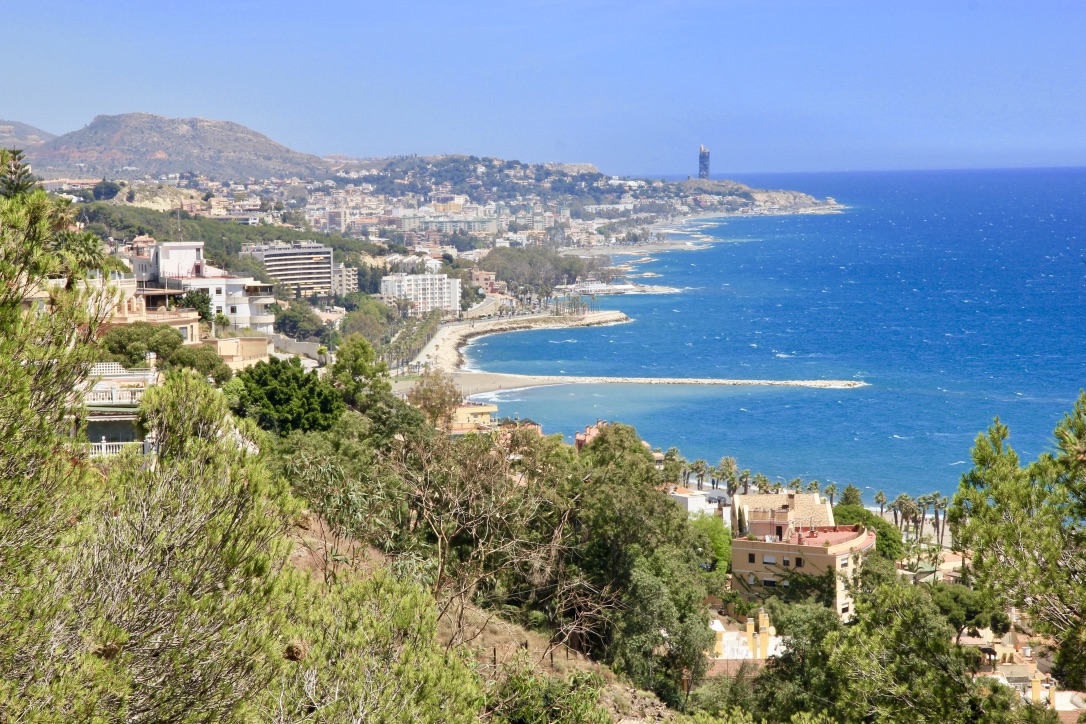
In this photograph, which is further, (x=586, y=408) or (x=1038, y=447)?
(x=586, y=408)

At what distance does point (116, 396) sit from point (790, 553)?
38.7ft

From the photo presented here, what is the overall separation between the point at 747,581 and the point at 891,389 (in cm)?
3086

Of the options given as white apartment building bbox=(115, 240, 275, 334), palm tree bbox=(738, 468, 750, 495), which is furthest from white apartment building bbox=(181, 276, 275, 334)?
palm tree bbox=(738, 468, 750, 495)

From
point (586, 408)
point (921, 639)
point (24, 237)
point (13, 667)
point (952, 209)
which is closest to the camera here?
point (13, 667)

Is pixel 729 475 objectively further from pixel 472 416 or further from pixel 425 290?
pixel 425 290

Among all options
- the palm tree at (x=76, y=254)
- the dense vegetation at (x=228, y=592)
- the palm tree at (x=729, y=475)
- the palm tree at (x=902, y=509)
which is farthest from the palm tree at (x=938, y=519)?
the dense vegetation at (x=228, y=592)

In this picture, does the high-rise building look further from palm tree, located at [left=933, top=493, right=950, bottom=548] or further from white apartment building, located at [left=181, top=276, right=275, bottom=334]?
palm tree, located at [left=933, top=493, right=950, bottom=548]

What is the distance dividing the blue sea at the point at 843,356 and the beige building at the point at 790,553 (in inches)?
197

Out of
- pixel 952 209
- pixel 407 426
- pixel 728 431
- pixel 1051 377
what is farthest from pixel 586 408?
pixel 952 209

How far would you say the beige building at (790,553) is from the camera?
62.4ft

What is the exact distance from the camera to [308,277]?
261 feet

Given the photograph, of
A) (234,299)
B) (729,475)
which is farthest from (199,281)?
(729,475)

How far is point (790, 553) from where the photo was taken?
19578mm

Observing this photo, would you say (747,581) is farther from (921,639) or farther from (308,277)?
(308,277)
